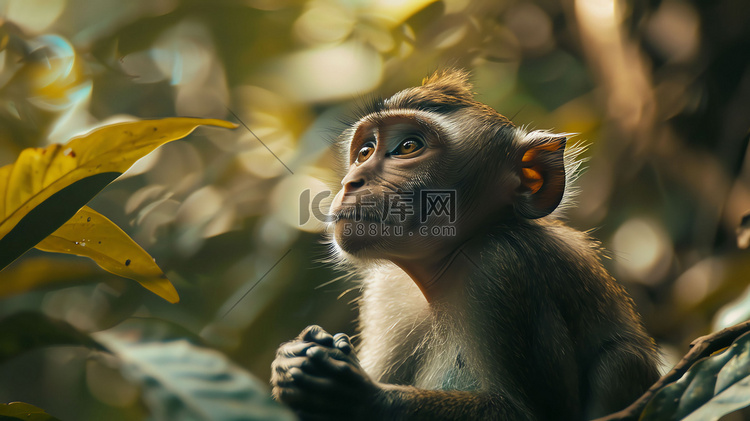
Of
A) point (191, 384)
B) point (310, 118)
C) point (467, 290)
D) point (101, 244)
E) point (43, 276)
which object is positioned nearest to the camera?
point (191, 384)

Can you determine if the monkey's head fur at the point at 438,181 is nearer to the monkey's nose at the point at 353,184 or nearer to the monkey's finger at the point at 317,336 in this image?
the monkey's nose at the point at 353,184

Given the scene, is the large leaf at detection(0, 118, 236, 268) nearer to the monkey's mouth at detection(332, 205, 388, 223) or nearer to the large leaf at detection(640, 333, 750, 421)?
the monkey's mouth at detection(332, 205, 388, 223)

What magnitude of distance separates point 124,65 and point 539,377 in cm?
157

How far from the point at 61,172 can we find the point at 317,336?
0.48 metres

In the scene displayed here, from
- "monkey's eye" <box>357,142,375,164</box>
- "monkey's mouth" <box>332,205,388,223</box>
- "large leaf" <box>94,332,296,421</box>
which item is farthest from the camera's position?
"monkey's eye" <box>357,142,375,164</box>

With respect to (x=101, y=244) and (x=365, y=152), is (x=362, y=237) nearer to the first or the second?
(x=365, y=152)

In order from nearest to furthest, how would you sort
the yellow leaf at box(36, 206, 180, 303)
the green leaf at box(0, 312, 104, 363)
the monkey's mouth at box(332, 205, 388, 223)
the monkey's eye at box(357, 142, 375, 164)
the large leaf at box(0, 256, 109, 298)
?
the green leaf at box(0, 312, 104, 363)
the yellow leaf at box(36, 206, 180, 303)
the large leaf at box(0, 256, 109, 298)
the monkey's mouth at box(332, 205, 388, 223)
the monkey's eye at box(357, 142, 375, 164)

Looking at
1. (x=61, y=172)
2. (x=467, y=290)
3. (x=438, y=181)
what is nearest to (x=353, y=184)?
(x=438, y=181)

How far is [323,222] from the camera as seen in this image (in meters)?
1.42

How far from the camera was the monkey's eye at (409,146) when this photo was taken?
123 centimetres

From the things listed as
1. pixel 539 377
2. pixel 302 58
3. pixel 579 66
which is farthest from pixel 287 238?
pixel 579 66

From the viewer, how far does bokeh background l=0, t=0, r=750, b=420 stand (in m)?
1.62

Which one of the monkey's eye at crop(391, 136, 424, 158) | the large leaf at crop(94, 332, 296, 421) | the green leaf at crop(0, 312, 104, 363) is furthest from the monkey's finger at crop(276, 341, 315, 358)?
the monkey's eye at crop(391, 136, 424, 158)

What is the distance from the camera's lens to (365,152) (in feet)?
4.33
